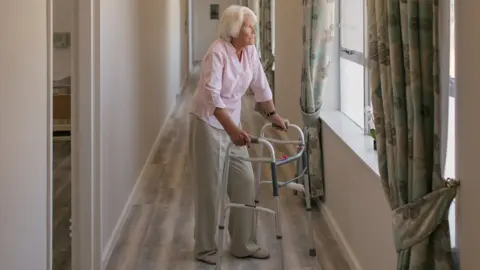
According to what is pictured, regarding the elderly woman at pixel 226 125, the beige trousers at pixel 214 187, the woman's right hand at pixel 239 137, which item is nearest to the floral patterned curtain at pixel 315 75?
the elderly woman at pixel 226 125

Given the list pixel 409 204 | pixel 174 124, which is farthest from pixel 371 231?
pixel 174 124

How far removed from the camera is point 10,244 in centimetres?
207

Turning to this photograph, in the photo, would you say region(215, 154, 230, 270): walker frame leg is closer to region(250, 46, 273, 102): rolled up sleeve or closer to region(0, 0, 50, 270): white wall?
region(250, 46, 273, 102): rolled up sleeve

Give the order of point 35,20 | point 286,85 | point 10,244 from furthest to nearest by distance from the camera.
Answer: point 286,85, point 35,20, point 10,244

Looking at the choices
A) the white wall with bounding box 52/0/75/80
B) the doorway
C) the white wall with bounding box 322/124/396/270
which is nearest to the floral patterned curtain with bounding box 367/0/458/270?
the white wall with bounding box 322/124/396/270

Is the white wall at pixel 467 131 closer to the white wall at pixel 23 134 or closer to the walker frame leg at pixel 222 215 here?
the white wall at pixel 23 134

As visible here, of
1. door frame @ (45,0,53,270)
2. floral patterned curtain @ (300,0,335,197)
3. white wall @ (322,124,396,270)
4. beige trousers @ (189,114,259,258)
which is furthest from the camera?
floral patterned curtain @ (300,0,335,197)

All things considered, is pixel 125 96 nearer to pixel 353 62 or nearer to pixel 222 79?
pixel 222 79

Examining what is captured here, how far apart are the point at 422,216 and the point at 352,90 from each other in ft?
8.63

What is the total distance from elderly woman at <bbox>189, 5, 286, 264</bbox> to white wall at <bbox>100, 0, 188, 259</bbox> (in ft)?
1.84

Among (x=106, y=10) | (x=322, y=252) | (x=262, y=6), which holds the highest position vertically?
(x=262, y=6)

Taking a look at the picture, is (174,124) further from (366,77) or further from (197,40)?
(197,40)

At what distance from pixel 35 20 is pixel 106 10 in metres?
1.42

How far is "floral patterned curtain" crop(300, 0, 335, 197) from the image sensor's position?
4.60 metres
